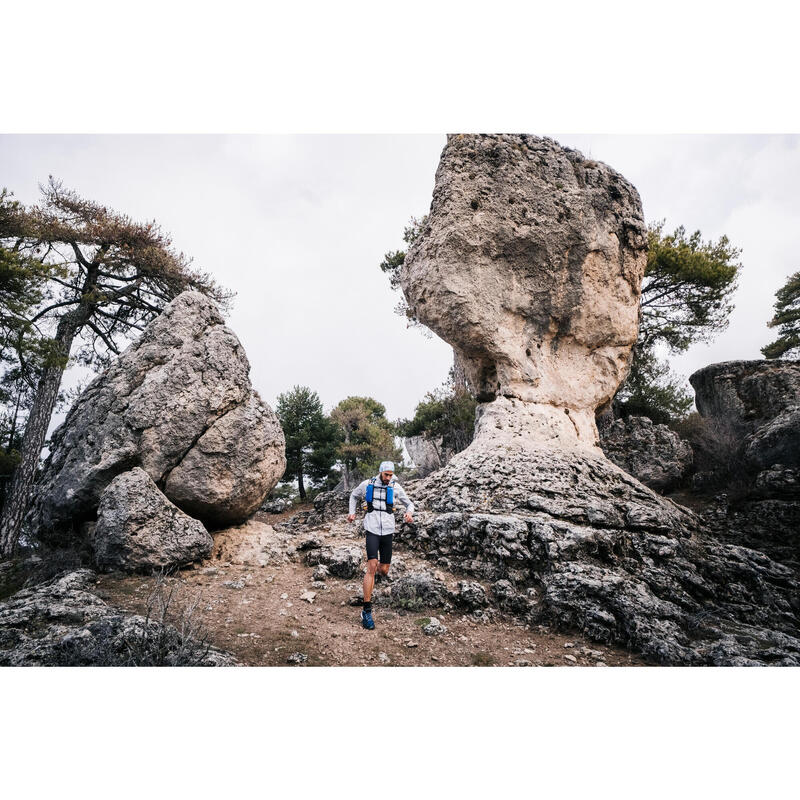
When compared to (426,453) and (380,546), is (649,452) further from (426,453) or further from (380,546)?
(380,546)

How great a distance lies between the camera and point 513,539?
588 cm

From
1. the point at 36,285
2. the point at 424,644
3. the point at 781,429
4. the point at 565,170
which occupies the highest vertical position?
the point at 565,170

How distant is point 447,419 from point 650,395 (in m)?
6.63

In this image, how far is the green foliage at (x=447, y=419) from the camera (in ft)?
49.2

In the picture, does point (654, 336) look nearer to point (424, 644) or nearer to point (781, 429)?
point (781, 429)

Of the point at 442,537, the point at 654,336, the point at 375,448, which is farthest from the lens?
the point at 375,448

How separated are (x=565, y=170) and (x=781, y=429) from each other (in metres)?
6.59

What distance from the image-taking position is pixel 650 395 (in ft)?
46.3

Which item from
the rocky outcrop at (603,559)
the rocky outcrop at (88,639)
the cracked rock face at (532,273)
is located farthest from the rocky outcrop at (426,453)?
the rocky outcrop at (88,639)

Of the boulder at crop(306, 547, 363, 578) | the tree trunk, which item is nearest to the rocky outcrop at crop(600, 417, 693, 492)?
the boulder at crop(306, 547, 363, 578)

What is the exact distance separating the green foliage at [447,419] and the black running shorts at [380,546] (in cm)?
968

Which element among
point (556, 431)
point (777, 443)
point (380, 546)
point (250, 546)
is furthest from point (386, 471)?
point (777, 443)

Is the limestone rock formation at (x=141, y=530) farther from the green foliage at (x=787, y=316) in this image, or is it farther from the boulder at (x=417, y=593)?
the green foliage at (x=787, y=316)

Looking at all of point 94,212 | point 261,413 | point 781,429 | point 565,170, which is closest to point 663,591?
point 781,429
